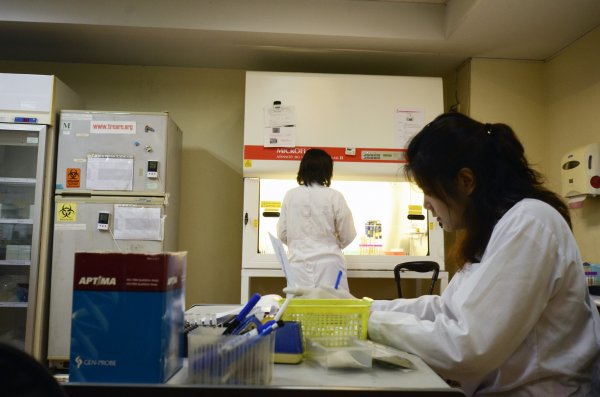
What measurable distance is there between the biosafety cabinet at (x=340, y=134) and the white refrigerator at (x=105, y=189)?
25.6 inches

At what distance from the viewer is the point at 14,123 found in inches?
122

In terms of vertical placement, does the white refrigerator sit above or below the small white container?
above

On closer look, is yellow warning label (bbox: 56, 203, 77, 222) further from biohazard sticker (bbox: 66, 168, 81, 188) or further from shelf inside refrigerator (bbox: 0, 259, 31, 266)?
shelf inside refrigerator (bbox: 0, 259, 31, 266)

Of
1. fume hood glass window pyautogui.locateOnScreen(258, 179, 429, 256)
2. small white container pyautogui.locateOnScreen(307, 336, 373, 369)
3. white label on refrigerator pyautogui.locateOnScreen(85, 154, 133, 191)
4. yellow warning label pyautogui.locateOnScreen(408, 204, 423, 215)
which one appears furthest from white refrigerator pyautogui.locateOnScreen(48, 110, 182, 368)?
small white container pyautogui.locateOnScreen(307, 336, 373, 369)

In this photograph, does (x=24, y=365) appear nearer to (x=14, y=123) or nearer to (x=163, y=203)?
(x=163, y=203)

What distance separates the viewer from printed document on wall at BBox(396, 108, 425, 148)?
3.53 meters

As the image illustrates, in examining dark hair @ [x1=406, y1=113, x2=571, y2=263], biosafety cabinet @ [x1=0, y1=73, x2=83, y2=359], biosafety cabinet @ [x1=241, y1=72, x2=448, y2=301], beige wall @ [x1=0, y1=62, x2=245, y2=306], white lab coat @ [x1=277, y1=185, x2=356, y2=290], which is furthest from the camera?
beige wall @ [x1=0, y1=62, x2=245, y2=306]

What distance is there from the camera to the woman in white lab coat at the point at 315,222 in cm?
292

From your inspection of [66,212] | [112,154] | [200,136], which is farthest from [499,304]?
[200,136]

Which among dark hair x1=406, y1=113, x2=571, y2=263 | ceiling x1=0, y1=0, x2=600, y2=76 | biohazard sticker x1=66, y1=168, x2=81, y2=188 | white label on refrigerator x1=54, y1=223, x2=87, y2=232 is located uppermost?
ceiling x1=0, y1=0, x2=600, y2=76

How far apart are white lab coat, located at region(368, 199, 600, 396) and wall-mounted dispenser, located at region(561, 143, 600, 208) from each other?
2273 millimetres

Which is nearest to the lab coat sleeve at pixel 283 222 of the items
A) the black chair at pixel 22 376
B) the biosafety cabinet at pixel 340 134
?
the biosafety cabinet at pixel 340 134

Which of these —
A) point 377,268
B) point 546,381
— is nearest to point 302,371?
point 546,381

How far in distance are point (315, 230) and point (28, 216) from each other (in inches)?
81.3
